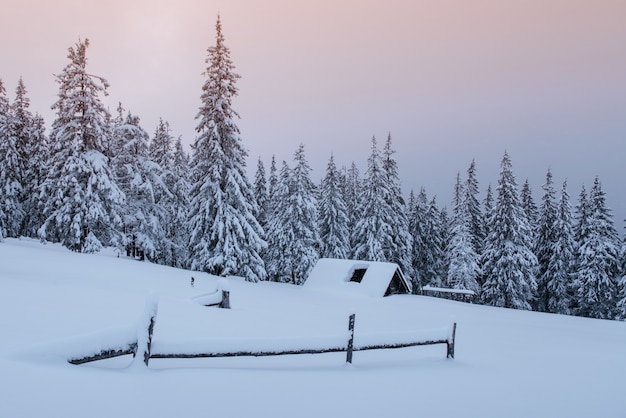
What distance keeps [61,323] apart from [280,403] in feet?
18.3

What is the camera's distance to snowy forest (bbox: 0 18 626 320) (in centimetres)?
3009

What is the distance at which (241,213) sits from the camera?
31.2 metres

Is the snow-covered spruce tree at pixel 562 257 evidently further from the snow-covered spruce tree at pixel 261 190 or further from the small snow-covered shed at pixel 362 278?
the snow-covered spruce tree at pixel 261 190

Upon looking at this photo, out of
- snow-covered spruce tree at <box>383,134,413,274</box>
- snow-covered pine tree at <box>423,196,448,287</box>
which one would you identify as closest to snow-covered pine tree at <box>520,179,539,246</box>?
snow-covered pine tree at <box>423,196,448,287</box>

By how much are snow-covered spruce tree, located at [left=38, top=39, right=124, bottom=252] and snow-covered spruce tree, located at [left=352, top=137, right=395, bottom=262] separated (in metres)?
24.3

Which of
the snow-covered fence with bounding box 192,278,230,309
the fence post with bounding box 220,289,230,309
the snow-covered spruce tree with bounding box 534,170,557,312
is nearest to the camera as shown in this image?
the snow-covered fence with bounding box 192,278,230,309

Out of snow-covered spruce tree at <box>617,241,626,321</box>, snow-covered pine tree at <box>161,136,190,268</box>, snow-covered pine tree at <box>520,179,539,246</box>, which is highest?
snow-covered pine tree at <box>520,179,539,246</box>

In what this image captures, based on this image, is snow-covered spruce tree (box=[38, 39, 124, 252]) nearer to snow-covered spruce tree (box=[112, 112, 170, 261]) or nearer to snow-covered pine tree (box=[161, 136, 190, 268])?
snow-covered spruce tree (box=[112, 112, 170, 261])

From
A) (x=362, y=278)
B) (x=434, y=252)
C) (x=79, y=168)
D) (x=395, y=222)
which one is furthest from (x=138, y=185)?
(x=434, y=252)

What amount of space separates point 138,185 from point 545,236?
4386 centimetres

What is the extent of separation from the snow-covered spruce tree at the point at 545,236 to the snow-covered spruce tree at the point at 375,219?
57.5ft

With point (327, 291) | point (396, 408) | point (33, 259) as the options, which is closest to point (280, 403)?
point (396, 408)

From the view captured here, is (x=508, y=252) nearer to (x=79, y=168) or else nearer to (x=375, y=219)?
(x=375, y=219)

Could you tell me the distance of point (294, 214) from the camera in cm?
4400
